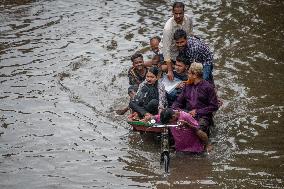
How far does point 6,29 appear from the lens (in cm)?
1439

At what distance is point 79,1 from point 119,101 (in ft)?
30.1

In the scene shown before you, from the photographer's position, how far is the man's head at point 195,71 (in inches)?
283

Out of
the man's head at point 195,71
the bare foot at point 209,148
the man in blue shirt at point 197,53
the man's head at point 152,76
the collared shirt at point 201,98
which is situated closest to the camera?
the man's head at point 195,71

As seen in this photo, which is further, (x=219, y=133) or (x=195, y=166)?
(x=219, y=133)

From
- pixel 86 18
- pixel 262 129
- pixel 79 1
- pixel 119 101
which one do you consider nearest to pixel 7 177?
pixel 119 101

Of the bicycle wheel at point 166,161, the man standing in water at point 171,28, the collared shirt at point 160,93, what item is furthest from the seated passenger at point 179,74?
the bicycle wheel at point 166,161

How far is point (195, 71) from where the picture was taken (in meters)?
7.21

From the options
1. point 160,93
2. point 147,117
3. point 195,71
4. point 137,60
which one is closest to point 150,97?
point 160,93

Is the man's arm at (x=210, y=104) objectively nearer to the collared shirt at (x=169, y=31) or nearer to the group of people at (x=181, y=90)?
the group of people at (x=181, y=90)

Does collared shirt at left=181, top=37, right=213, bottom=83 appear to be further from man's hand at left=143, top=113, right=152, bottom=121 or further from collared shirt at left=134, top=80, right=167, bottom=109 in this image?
man's hand at left=143, top=113, right=152, bottom=121

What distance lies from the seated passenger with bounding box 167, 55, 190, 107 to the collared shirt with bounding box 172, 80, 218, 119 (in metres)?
0.58

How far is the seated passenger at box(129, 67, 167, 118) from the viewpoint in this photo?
26.1 ft

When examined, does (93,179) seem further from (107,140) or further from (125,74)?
(125,74)

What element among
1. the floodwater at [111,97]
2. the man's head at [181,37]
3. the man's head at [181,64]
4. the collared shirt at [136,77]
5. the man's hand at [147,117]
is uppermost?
the man's head at [181,37]
